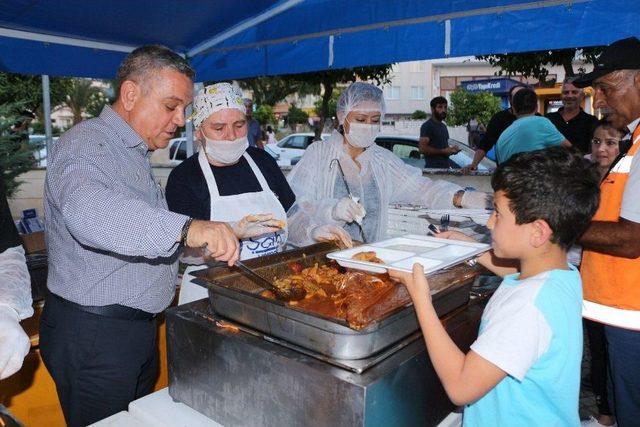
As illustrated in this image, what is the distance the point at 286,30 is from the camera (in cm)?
385

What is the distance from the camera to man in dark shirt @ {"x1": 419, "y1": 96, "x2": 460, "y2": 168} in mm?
6992

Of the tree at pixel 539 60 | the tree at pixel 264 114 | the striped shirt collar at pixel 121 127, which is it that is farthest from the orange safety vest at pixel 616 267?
the tree at pixel 264 114

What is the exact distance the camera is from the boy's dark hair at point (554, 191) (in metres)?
1.22

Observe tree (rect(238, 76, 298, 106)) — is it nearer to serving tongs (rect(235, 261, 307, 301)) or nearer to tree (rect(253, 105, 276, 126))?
tree (rect(253, 105, 276, 126))

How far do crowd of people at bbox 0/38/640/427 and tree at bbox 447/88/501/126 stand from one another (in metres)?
27.4

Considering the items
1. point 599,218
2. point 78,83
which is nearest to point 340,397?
point 599,218

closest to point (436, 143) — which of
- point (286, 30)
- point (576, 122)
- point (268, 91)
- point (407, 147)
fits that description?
point (407, 147)

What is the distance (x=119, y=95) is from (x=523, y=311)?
4.97ft

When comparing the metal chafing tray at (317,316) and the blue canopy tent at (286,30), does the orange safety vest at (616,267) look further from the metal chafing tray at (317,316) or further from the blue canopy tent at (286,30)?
the blue canopy tent at (286,30)

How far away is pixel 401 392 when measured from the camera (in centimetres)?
119

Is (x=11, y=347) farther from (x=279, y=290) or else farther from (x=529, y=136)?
(x=529, y=136)

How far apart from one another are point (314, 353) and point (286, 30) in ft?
10.5

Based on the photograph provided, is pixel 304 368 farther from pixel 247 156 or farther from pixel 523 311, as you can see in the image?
pixel 247 156

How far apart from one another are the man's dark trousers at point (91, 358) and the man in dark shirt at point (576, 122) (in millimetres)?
4693
